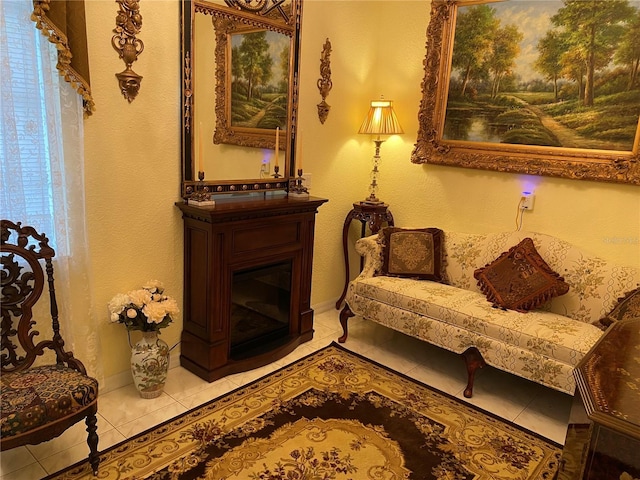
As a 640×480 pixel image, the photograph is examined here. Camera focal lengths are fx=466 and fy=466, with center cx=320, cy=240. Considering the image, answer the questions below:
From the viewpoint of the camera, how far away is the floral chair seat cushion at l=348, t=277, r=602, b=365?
8.45 ft

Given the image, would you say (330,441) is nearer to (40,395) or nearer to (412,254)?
(40,395)

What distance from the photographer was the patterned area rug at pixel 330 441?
214 centimetres

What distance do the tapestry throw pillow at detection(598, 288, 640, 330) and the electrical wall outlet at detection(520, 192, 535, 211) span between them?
0.85 meters

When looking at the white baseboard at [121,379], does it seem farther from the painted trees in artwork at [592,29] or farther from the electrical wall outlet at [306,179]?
the painted trees in artwork at [592,29]

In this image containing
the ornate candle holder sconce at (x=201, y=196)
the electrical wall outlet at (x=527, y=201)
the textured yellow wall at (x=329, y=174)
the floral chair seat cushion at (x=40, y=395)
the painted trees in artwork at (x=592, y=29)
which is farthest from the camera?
the electrical wall outlet at (x=527, y=201)

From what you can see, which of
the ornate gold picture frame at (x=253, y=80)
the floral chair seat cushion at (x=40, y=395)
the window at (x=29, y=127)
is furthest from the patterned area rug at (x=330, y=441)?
the ornate gold picture frame at (x=253, y=80)

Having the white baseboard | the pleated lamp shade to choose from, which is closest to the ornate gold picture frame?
the pleated lamp shade

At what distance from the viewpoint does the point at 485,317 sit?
9.29ft

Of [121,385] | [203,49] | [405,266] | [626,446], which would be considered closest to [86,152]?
[203,49]

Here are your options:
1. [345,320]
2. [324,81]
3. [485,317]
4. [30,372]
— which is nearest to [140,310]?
[30,372]

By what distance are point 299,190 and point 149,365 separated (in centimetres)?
154

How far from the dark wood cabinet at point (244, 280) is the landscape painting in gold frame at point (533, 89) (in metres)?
1.30

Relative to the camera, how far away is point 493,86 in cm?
338

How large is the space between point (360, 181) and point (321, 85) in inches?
37.1
